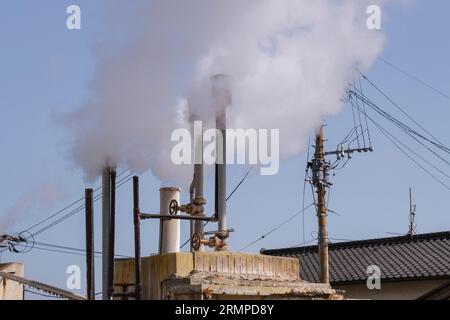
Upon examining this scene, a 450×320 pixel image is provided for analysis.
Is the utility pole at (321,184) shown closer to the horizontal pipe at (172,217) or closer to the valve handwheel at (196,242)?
the horizontal pipe at (172,217)

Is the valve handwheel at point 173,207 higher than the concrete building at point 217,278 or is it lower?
higher

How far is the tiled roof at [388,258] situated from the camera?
79.7ft

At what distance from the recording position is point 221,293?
39.4 feet

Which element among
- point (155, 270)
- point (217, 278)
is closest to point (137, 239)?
point (155, 270)

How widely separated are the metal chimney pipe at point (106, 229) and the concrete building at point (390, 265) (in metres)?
10.3

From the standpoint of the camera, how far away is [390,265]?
25.4m

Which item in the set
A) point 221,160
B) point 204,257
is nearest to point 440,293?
point 204,257

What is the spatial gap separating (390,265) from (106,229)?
495 inches

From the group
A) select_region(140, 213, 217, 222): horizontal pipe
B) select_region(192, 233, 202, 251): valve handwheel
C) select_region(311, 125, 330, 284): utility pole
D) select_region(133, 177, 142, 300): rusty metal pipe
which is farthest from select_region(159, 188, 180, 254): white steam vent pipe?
select_region(311, 125, 330, 284): utility pole

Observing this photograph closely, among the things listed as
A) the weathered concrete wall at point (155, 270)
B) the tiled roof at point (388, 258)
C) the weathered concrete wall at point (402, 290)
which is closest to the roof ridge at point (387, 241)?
the tiled roof at point (388, 258)

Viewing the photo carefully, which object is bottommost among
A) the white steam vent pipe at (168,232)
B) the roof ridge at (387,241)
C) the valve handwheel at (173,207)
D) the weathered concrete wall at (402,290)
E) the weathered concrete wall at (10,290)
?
the weathered concrete wall at (10,290)

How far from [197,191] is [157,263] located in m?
3.66
